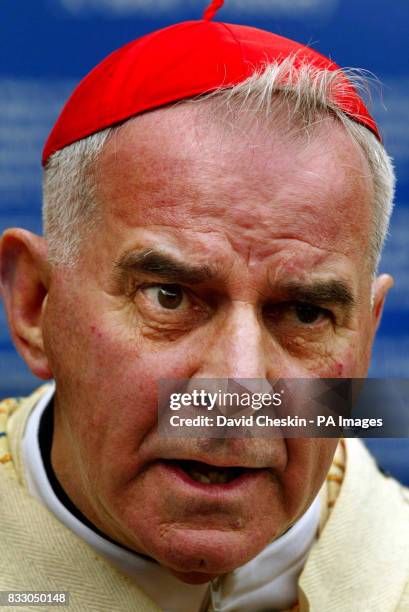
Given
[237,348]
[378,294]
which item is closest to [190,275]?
[237,348]

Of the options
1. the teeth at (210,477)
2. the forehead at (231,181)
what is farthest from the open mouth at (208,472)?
the forehead at (231,181)

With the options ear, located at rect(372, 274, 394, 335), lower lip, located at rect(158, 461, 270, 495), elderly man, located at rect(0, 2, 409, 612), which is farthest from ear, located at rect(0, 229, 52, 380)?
ear, located at rect(372, 274, 394, 335)

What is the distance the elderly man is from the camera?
1985 mm

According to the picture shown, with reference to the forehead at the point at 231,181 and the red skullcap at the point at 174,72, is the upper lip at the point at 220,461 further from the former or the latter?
the red skullcap at the point at 174,72

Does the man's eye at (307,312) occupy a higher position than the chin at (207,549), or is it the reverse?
the man's eye at (307,312)

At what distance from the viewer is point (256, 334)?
1961 millimetres

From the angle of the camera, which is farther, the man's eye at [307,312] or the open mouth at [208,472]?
the man's eye at [307,312]

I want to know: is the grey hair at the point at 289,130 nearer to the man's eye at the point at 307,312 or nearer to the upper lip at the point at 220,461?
the man's eye at the point at 307,312

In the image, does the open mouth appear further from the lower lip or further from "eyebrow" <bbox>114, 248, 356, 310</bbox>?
"eyebrow" <bbox>114, 248, 356, 310</bbox>

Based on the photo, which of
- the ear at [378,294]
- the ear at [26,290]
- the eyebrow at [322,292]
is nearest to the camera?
the eyebrow at [322,292]

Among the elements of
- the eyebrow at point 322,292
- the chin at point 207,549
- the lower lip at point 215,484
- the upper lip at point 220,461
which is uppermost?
the eyebrow at point 322,292

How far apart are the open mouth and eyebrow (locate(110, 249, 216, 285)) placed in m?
0.39

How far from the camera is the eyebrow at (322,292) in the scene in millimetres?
2041

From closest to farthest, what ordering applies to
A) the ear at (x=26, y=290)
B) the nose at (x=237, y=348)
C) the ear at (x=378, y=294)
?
the nose at (x=237, y=348)
the ear at (x=26, y=290)
the ear at (x=378, y=294)
